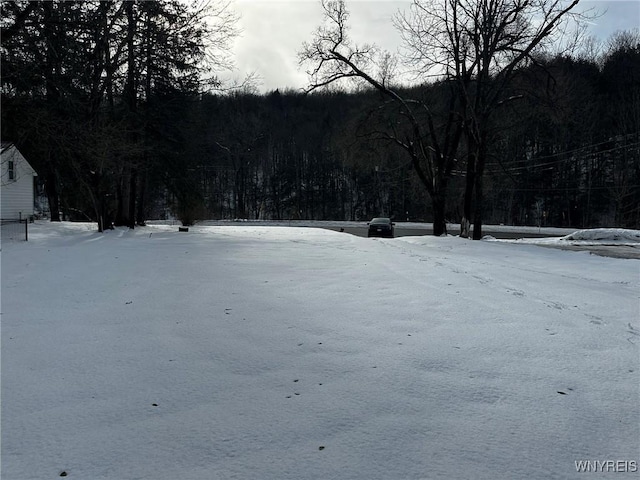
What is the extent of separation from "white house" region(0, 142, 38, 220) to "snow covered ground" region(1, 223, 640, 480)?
86.1 feet

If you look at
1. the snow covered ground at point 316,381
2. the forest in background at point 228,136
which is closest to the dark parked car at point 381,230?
the forest in background at point 228,136

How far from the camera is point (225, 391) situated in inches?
129

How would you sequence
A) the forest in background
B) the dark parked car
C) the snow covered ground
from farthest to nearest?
1. the dark parked car
2. the forest in background
3. the snow covered ground

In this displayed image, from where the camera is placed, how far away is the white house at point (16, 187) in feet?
91.2

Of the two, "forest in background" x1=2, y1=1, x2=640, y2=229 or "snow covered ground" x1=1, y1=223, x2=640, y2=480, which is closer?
"snow covered ground" x1=1, y1=223, x2=640, y2=480

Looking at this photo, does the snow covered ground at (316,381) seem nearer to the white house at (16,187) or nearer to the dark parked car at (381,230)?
the dark parked car at (381,230)

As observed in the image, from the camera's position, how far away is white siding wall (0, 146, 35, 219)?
27844 millimetres

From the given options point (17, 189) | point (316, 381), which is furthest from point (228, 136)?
point (316, 381)

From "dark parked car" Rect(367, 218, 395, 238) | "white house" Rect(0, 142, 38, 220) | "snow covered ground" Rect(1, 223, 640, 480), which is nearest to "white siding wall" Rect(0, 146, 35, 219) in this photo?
"white house" Rect(0, 142, 38, 220)

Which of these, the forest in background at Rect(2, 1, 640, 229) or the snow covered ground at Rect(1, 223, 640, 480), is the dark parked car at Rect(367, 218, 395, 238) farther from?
the snow covered ground at Rect(1, 223, 640, 480)

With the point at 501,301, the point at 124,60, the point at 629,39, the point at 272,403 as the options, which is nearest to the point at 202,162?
the point at 124,60

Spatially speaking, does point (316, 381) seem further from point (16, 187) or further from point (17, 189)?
point (17, 189)

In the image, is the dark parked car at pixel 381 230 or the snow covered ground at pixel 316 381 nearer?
the snow covered ground at pixel 316 381

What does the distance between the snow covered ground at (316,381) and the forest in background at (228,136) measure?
999 cm
